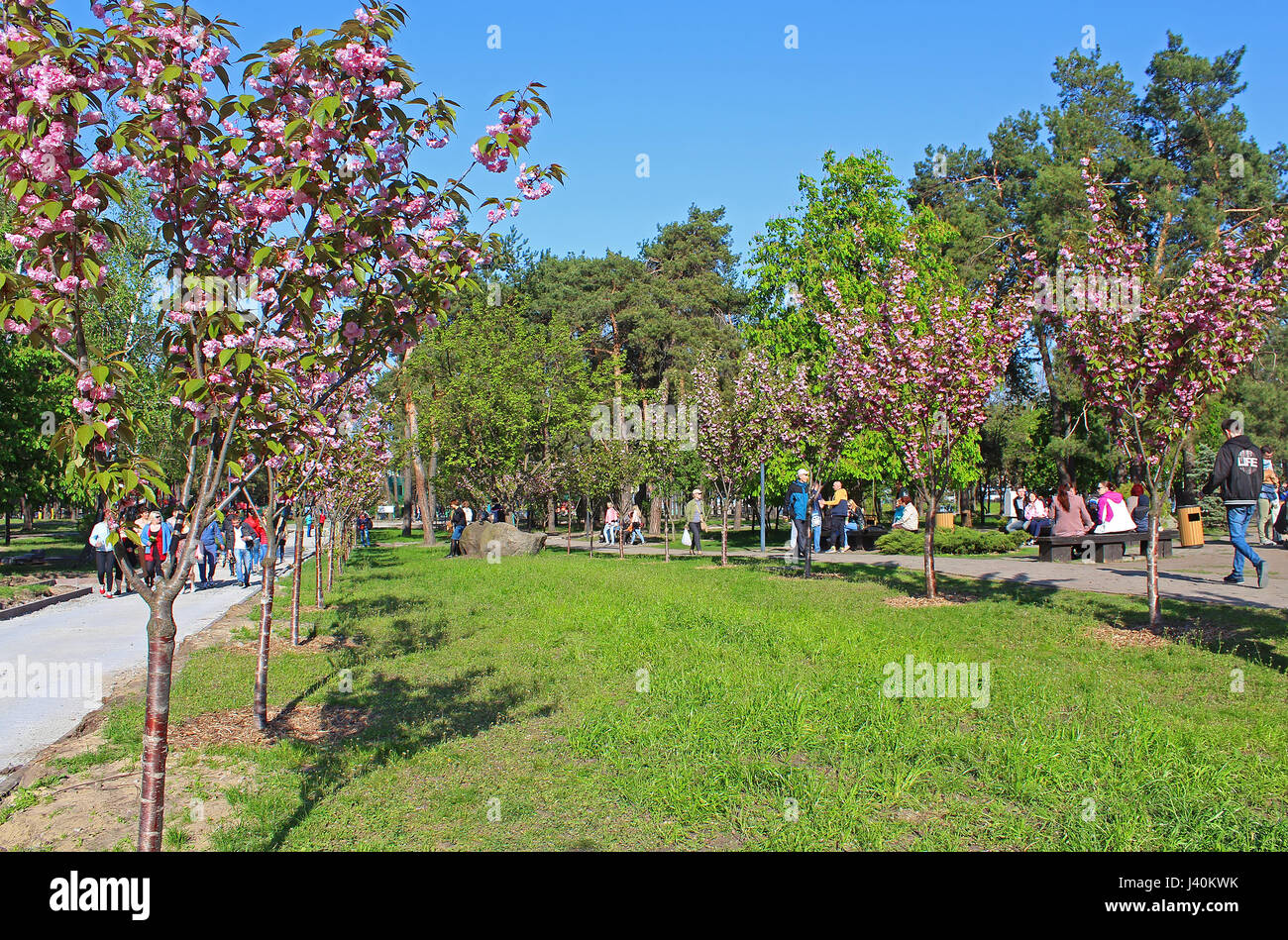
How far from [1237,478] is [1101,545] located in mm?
6647

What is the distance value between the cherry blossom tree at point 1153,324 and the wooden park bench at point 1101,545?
8.50 metres

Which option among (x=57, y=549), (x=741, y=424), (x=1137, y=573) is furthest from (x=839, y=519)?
(x=57, y=549)

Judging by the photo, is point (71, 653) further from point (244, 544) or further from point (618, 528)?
point (618, 528)

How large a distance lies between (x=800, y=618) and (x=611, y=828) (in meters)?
6.62

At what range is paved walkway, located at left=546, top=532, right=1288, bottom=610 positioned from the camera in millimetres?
11773

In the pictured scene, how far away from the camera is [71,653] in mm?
10922

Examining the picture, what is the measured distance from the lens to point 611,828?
4750mm

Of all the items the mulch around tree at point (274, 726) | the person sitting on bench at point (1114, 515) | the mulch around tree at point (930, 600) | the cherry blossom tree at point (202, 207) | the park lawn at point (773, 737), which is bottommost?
the mulch around tree at point (274, 726)

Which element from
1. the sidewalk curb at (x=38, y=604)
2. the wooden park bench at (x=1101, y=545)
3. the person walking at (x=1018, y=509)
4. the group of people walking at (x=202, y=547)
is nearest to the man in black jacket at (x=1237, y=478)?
the wooden park bench at (x=1101, y=545)

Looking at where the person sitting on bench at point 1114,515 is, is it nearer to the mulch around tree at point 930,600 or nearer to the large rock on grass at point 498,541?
the mulch around tree at point 930,600

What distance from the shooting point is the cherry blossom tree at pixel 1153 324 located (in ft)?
28.9

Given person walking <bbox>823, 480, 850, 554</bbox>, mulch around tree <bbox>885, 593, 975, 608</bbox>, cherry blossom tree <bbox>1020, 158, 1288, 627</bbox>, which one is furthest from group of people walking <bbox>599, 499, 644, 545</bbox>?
cherry blossom tree <bbox>1020, 158, 1288, 627</bbox>

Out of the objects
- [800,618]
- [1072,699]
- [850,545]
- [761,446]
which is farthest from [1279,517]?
Result: [1072,699]
